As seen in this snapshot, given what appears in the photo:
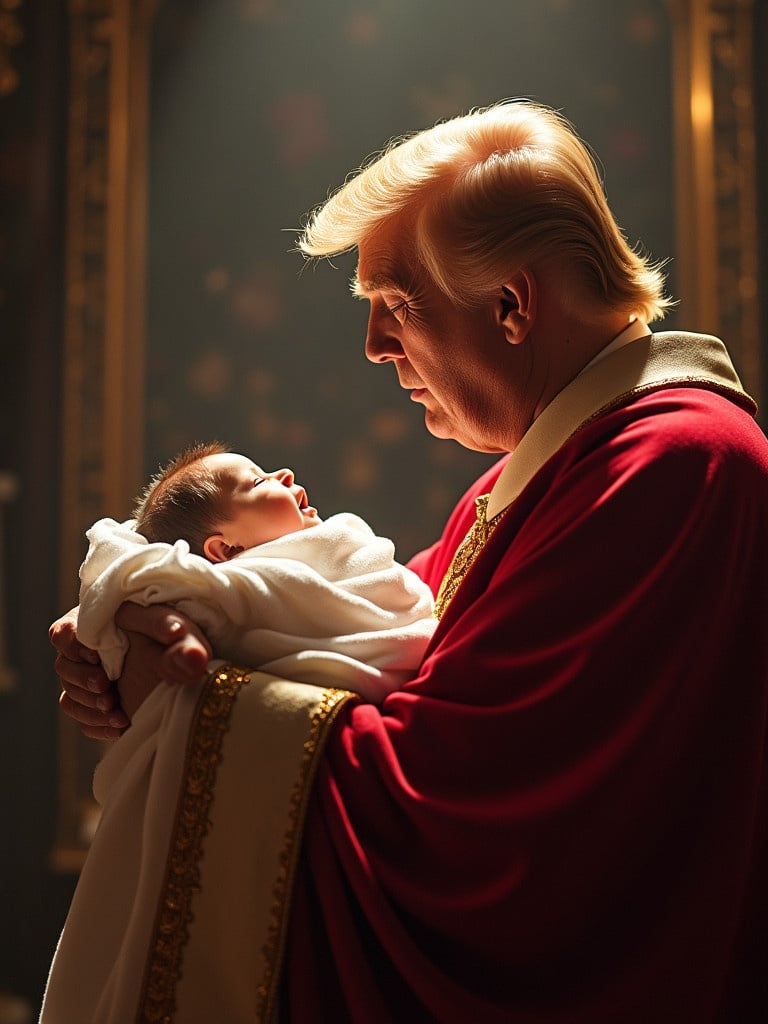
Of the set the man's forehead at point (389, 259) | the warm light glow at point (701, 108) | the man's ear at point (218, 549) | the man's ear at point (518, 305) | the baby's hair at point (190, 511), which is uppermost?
the warm light glow at point (701, 108)

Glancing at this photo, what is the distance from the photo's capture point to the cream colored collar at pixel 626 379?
4.77 ft

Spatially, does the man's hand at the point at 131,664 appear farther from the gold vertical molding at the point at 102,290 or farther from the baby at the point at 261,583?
the gold vertical molding at the point at 102,290

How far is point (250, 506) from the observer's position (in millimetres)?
1555

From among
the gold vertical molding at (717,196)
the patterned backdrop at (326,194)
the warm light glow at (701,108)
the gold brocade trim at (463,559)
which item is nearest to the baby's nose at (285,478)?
the gold brocade trim at (463,559)

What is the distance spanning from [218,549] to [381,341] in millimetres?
397

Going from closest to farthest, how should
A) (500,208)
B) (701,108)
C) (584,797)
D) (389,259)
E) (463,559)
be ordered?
1. (584,797)
2. (500,208)
3. (389,259)
4. (463,559)
5. (701,108)

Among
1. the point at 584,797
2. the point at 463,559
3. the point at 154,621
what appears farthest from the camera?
the point at 463,559

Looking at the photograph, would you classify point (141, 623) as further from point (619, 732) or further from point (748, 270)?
point (748, 270)

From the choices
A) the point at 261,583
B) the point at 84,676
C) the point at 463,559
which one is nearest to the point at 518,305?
the point at 463,559

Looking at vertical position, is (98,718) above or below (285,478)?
below

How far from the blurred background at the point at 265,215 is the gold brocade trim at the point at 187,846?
7.72 feet

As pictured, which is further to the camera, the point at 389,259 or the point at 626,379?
the point at 389,259

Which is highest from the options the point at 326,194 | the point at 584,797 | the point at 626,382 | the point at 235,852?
the point at 326,194

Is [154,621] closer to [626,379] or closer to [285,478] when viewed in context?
[285,478]
